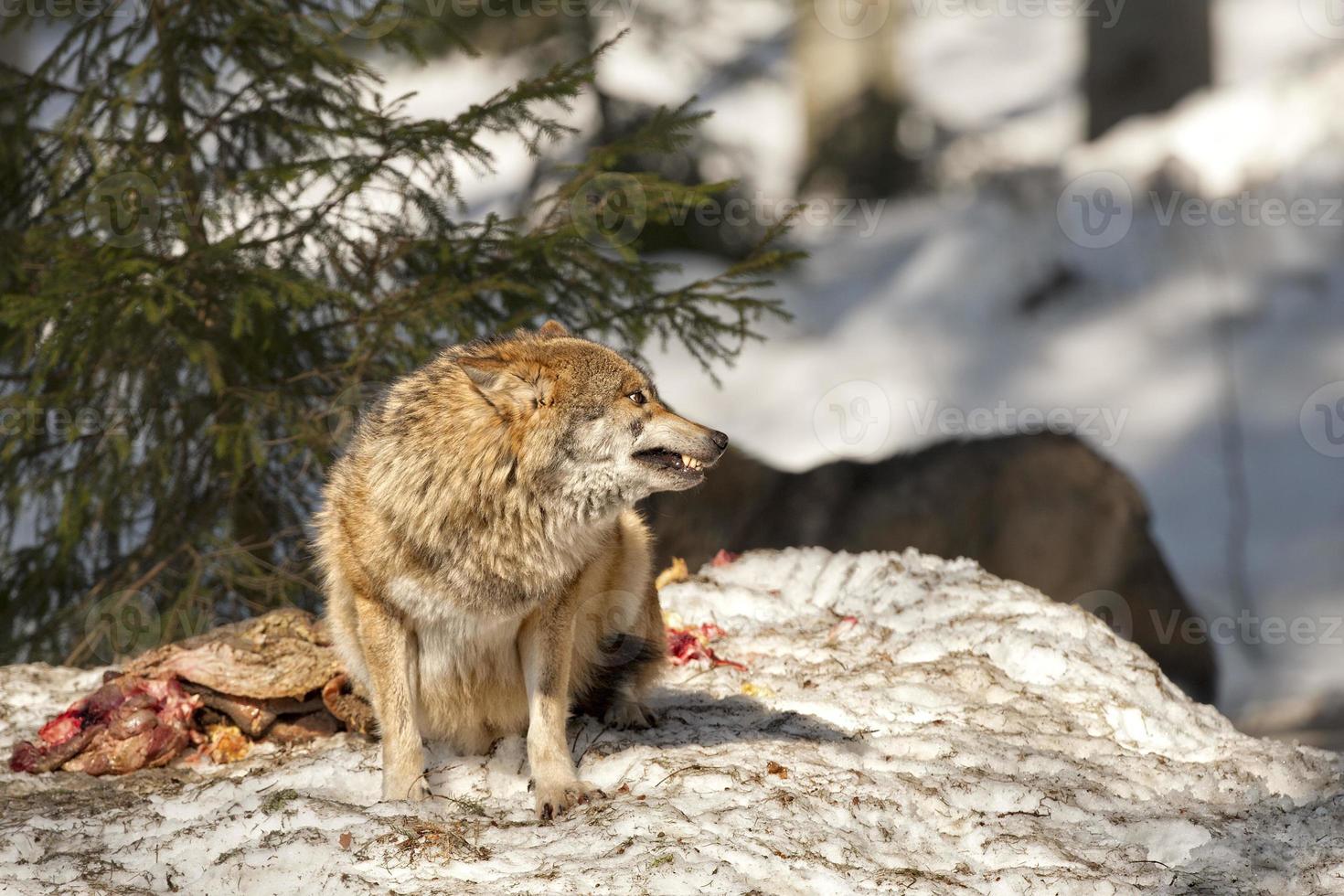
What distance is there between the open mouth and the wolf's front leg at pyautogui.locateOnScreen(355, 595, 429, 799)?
101 centimetres

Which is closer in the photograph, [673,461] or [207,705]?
[673,461]

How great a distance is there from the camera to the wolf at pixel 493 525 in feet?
14.7

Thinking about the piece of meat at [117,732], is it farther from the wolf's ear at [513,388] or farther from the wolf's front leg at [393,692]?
the wolf's ear at [513,388]

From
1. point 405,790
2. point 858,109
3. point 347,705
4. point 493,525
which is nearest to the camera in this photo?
point 493,525

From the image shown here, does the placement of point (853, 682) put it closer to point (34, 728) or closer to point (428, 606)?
point (428, 606)

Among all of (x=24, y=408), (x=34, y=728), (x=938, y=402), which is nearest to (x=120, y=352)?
(x=24, y=408)

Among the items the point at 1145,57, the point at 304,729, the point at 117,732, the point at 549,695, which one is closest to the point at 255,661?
the point at 304,729

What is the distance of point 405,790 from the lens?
4.62m

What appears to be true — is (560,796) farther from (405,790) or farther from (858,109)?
(858,109)

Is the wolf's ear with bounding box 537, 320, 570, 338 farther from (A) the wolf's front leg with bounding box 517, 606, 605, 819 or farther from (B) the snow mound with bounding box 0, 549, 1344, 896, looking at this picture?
(B) the snow mound with bounding box 0, 549, 1344, 896

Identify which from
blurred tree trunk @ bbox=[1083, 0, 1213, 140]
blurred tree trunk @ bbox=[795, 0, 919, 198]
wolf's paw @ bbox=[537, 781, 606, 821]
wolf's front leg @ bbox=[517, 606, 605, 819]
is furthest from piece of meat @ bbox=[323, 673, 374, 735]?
blurred tree trunk @ bbox=[1083, 0, 1213, 140]

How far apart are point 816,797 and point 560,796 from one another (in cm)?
85

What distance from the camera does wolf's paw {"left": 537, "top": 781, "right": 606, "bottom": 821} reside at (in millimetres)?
4496

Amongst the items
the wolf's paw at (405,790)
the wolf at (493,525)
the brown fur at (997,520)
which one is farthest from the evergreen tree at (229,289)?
the wolf's paw at (405,790)
